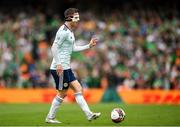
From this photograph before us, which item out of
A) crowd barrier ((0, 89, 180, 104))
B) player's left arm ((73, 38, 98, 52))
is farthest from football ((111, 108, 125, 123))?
crowd barrier ((0, 89, 180, 104))

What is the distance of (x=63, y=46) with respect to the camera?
14.8 metres

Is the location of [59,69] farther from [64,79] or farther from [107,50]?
[107,50]

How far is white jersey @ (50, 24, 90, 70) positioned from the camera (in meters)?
14.6

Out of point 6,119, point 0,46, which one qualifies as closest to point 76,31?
point 0,46

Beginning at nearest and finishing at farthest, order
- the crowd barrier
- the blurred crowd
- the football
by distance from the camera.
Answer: the football < the crowd barrier < the blurred crowd

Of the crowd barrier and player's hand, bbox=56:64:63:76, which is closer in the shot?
player's hand, bbox=56:64:63:76

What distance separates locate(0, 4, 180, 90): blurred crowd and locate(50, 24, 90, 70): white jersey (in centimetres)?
1299

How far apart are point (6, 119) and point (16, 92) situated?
11.9m

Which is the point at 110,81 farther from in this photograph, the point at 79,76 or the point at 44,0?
the point at 44,0

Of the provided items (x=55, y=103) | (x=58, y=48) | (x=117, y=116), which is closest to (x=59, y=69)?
(x=58, y=48)

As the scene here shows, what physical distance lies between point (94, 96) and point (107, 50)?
2.71m

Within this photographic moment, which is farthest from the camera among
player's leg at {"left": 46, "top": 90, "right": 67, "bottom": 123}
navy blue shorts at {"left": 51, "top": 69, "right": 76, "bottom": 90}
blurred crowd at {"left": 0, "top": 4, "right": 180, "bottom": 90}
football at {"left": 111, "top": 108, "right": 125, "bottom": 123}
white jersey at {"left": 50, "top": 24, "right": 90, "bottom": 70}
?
blurred crowd at {"left": 0, "top": 4, "right": 180, "bottom": 90}

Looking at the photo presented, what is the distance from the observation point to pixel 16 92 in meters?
28.1

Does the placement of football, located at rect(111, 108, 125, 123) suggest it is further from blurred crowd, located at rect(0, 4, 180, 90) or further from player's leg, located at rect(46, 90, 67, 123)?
blurred crowd, located at rect(0, 4, 180, 90)
